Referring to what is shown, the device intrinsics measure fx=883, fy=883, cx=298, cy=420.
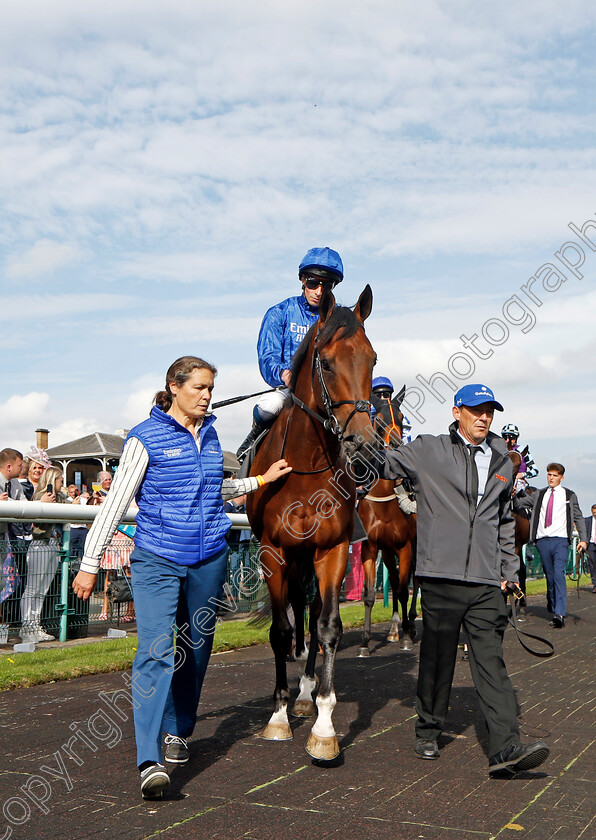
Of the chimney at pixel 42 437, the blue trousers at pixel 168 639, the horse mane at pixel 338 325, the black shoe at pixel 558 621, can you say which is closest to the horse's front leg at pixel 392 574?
the black shoe at pixel 558 621

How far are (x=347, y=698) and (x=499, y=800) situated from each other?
8.77ft

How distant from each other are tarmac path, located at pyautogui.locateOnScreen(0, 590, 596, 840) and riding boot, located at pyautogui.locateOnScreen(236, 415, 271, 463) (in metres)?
1.87

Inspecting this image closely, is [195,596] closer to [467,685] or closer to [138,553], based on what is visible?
[138,553]

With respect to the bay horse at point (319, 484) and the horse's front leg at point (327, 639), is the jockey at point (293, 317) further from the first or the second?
the horse's front leg at point (327, 639)

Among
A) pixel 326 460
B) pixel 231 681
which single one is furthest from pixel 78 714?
pixel 326 460

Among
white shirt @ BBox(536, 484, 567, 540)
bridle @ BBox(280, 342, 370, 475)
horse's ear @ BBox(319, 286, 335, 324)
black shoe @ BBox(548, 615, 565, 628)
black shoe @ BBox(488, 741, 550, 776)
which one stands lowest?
black shoe @ BBox(548, 615, 565, 628)

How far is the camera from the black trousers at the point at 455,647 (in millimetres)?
4723

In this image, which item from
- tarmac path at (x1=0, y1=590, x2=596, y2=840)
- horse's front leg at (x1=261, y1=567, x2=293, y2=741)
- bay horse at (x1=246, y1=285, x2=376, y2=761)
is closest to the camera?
tarmac path at (x1=0, y1=590, x2=596, y2=840)

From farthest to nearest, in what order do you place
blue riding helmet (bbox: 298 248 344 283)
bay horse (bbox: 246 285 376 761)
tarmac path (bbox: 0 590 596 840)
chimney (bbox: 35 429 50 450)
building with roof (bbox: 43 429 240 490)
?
chimney (bbox: 35 429 50 450) < building with roof (bbox: 43 429 240 490) < blue riding helmet (bbox: 298 248 344 283) < bay horse (bbox: 246 285 376 761) < tarmac path (bbox: 0 590 596 840)

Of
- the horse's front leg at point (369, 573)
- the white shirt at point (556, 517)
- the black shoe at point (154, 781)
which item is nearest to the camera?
the black shoe at point (154, 781)

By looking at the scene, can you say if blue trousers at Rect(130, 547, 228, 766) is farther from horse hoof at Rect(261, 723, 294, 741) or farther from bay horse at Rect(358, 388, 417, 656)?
bay horse at Rect(358, 388, 417, 656)

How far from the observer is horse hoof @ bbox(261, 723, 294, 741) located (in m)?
5.34

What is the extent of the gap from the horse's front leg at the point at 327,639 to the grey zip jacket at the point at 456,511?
60 cm

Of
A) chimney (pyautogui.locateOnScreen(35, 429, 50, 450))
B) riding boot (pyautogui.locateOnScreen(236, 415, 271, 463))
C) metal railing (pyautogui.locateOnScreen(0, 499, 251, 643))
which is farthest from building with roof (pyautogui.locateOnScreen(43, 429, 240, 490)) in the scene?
riding boot (pyautogui.locateOnScreen(236, 415, 271, 463))
